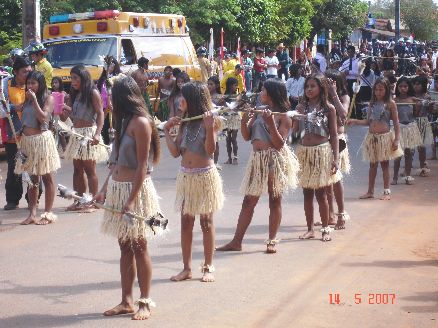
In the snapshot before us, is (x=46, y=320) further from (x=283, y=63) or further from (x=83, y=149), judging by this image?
(x=283, y=63)

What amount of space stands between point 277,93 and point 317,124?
0.81m

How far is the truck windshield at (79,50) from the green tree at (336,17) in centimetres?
3476

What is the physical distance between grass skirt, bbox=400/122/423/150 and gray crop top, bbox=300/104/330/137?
4205 mm

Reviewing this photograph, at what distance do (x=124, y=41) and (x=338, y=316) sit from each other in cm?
1307

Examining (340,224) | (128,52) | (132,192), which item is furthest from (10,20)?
(132,192)

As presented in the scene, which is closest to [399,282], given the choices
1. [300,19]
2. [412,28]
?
[300,19]

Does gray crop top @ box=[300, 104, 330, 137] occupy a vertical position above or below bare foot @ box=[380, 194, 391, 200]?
above

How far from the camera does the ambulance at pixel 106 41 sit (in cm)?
1848

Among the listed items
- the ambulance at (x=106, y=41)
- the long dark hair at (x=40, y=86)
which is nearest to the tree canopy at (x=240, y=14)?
the ambulance at (x=106, y=41)

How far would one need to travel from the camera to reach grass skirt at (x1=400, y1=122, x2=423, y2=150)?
13.2 m

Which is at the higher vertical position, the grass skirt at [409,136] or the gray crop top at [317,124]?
the gray crop top at [317,124]

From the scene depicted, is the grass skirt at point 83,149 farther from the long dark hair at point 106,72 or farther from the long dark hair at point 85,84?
the long dark hair at point 106,72

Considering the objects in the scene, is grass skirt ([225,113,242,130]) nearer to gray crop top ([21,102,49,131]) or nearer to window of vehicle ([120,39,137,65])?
window of vehicle ([120,39,137,65])

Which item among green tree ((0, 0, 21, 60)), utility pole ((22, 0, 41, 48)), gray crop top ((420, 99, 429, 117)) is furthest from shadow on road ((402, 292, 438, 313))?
green tree ((0, 0, 21, 60))
